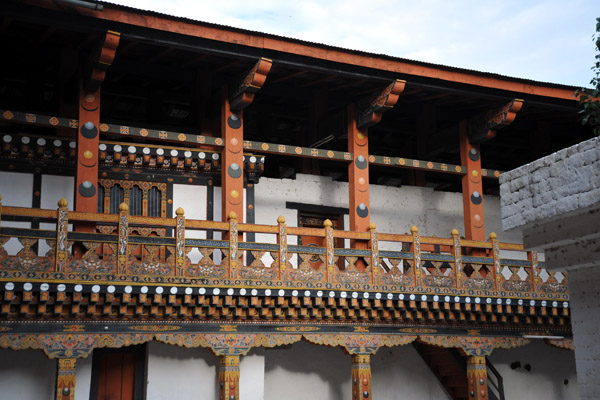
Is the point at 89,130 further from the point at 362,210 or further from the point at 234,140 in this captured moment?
the point at 362,210

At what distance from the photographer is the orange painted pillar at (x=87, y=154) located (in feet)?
40.6

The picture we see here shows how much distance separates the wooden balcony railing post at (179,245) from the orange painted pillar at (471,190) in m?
6.24

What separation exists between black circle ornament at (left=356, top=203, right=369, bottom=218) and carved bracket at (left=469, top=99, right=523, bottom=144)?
3042 mm

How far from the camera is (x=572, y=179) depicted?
159 inches

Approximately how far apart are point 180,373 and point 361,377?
308 cm

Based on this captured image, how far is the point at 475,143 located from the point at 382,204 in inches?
98.2

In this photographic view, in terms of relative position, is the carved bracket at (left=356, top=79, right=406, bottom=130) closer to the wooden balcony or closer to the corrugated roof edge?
the corrugated roof edge

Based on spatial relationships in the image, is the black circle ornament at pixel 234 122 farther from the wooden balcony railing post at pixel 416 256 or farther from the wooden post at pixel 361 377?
the wooden post at pixel 361 377

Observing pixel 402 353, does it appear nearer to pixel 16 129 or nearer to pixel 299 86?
pixel 299 86

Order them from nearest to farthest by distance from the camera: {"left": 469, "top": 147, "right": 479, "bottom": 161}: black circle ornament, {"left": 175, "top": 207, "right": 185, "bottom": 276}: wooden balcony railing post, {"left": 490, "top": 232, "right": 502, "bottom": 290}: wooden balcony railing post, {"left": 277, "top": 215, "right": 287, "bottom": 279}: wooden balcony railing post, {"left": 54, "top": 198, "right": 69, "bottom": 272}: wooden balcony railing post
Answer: {"left": 54, "top": 198, "right": 69, "bottom": 272}: wooden balcony railing post < {"left": 175, "top": 207, "right": 185, "bottom": 276}: wooden balcony railing post < {"left": 277, "top": 215, "right": 287, "bottom": 279}: wooden balcony railing post < {"left": 490, "top": 232, "right": 502, "bottom": 290}: wooden balcony railing post < {"left": 469, "top": 147, "right": 479, "bottom": 161}: black circle ornament

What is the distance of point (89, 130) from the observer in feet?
41.6

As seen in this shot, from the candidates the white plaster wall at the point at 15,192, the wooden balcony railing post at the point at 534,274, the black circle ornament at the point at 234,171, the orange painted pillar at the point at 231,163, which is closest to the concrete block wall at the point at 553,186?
the orange painted pillar at the point at 231,163

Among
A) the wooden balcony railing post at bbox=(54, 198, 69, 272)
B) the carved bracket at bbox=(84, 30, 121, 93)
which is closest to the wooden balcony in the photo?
the wooden balcony railing post at bbox=(54, 198, 69, 272)

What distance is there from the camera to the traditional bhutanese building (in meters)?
11.9
